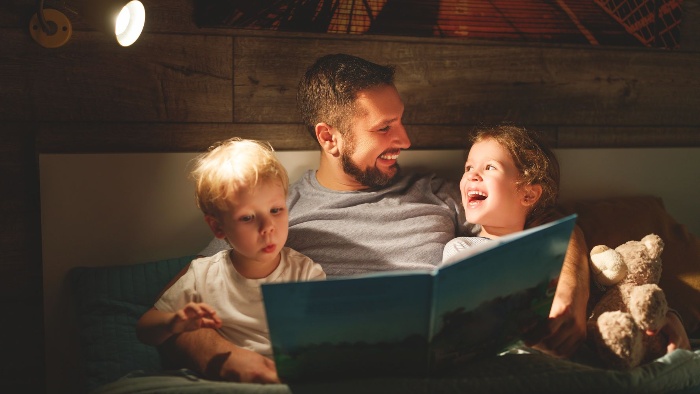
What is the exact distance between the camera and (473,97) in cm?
196

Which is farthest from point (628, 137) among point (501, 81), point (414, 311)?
point (414, 311)

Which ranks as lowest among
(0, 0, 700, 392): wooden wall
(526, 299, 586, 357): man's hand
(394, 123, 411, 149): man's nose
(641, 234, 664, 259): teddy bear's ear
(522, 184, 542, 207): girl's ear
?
(526, 299, 586, 357): man's hand

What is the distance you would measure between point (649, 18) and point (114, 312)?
1.68m

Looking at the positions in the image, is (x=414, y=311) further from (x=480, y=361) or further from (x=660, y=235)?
(x=660, y=235)

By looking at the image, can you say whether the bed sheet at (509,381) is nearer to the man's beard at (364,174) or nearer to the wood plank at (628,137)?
the man's beard at (364,174)

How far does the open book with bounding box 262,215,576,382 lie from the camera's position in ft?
3.71

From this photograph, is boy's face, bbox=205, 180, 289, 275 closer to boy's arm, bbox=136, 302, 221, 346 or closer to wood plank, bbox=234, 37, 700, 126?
boy's arm, bbox=136, 302, 221, 346

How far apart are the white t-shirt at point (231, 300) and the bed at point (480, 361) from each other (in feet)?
0.40

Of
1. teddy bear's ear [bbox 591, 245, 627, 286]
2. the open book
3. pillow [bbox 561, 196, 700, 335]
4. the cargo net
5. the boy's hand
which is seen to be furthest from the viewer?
the cargo net

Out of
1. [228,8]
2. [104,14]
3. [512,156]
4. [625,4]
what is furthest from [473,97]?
[104,14]

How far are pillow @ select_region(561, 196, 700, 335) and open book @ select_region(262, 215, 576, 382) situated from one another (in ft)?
1.87

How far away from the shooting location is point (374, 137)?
161 cm

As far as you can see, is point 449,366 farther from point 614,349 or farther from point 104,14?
point 104,14

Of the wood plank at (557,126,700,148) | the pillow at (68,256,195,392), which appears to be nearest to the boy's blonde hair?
the pillow at (68,256,195,392)
